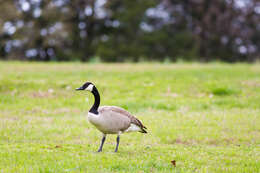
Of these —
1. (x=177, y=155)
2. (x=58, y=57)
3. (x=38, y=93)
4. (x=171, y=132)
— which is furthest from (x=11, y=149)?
(x=58, y=57)

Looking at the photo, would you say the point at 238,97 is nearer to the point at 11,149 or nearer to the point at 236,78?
the point at 236,78

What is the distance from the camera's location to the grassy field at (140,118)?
710 centimetres

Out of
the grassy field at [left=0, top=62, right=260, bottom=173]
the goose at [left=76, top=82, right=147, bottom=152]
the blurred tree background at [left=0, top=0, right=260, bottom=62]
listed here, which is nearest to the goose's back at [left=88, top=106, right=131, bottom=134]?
the goose at [left=76, top=82, right=147, bottom=152]

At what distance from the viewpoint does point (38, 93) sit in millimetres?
14562

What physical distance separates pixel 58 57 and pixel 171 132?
30.9m

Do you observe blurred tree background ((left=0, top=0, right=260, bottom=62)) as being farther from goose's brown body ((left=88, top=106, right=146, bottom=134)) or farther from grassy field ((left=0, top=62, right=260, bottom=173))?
goose's brown body ((left=88, top=106, right=146, bottom=134))

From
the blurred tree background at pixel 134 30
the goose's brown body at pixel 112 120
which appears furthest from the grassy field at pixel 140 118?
the blurred tree background at pixel 134 30

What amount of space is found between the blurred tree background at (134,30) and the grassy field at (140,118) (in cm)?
1764

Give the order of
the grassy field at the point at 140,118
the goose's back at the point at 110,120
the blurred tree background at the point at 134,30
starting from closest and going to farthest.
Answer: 1. the grassy field at the point at 140,118
2. the goose's back at the point at 110,120
3. the blurred tree background at the point at 134,30

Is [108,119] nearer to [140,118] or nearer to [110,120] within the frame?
[110,120]

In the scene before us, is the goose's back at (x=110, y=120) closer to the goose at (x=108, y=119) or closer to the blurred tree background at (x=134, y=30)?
the goose at (x=108, y=119)

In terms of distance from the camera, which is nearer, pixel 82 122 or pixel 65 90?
pixel 82 122

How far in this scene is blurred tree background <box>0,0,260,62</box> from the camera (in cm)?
3725

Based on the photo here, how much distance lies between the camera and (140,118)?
1138cm
